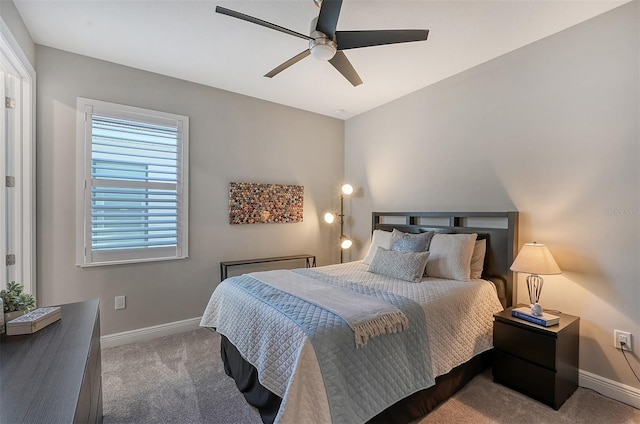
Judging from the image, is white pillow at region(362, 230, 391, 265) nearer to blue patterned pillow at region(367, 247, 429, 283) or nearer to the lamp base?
blue patterned pillow at region(367, 247, 429, 283)

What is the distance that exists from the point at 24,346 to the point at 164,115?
2.50 meters

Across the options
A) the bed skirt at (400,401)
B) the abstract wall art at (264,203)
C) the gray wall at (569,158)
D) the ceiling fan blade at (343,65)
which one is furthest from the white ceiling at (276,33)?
the bed skirt at (400,401)

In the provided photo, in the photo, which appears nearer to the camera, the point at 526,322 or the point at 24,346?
the point at 24,346

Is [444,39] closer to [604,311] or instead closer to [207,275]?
[604,311]

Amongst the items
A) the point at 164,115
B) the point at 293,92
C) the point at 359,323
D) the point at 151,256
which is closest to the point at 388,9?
the point at 293,92

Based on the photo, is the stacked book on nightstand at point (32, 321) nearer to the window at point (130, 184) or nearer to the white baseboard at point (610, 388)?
the window at point (130, 184)

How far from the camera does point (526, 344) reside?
2123 millimetres

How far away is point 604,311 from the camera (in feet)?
7.20

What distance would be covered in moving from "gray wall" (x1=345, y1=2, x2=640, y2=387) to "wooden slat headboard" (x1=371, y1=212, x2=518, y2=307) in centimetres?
12

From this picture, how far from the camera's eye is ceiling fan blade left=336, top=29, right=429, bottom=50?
1708 mm

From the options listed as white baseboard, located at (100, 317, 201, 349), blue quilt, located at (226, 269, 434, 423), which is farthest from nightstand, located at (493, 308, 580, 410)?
white baseboard, located at (100, 317, 201, 349)

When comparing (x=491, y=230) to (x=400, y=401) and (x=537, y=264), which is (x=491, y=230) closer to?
(x=537, y=264)

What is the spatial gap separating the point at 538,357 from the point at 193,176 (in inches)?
A: 135

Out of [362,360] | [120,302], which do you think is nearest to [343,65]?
[362,360]
